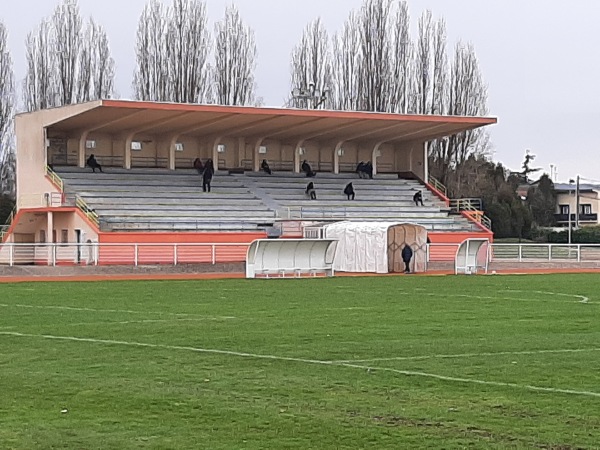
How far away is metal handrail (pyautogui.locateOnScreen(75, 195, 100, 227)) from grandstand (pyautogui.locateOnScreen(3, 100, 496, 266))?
0.21 ft

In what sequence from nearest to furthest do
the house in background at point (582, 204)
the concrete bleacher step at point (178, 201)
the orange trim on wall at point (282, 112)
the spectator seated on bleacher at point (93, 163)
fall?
the orange trim on wall at point (282, 112)
the concrete bleacher step at point (178, 201)
the spectator seated on bleacher at point (93, 163)
the house in background at point (582, 204)

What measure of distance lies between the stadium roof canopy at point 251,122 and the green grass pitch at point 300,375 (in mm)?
27696

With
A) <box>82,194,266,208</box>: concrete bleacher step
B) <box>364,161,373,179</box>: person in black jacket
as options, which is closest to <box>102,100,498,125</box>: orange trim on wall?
<box>82,194,266,208</box>: concrete bleacher step

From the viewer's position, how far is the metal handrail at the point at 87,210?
161 feet

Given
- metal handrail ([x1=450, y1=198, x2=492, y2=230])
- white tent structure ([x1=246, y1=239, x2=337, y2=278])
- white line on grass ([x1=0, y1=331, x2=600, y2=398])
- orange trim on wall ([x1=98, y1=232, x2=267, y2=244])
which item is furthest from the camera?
metal handrail ([x1=450, y1=198, x2=492, y2=230])

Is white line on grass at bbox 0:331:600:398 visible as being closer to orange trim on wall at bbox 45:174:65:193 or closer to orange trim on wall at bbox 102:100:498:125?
orange trim on wall at bbox 102:100:498:125

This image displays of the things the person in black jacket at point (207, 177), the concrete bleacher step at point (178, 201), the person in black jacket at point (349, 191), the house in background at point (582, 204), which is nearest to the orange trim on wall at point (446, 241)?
the person in black jacket at point (349, 191)

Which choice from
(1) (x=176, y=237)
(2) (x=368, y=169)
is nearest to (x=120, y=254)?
(1) (x=176, y=237)

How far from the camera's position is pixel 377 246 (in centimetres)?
4597

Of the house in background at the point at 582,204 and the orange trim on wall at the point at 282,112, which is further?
the house in background at the point at 582,204

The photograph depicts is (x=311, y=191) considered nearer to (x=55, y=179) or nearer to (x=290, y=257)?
(x=55, y=179)

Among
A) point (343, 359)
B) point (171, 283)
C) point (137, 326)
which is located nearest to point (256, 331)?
point (137, 326)

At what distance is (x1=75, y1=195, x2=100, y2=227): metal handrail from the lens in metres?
49.1

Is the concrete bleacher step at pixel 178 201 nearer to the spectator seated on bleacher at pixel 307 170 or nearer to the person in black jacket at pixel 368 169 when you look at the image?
the spectator seated on bleacher at pixel 307 170
